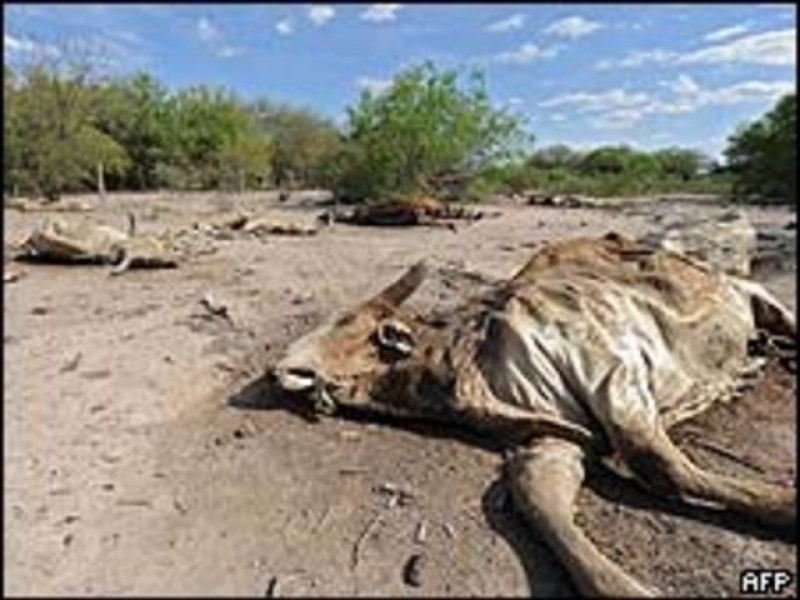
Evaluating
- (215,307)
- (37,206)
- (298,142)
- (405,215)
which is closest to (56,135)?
(37,206)

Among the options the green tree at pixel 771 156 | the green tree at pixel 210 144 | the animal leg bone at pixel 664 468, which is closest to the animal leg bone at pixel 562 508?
the animal leg bone at pixel 664 468

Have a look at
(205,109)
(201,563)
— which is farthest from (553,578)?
(205,109)

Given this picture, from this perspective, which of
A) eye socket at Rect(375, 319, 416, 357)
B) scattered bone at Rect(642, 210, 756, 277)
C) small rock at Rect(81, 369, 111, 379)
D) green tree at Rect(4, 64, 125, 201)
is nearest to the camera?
eye socket at Rect(375, 319, 416, 357)

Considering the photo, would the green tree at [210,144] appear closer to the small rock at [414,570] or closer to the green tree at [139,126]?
the green tree at [139,126]

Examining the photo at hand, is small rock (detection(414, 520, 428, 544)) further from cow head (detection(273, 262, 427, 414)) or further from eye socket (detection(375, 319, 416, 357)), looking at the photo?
eye socket (detection(375, 319, 416, 357))

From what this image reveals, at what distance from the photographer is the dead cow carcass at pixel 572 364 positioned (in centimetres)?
385

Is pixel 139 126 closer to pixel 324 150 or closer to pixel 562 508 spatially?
pixel 324 150

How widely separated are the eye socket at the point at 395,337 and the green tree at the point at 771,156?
1644 millimetres

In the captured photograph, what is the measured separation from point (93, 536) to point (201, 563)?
485mm

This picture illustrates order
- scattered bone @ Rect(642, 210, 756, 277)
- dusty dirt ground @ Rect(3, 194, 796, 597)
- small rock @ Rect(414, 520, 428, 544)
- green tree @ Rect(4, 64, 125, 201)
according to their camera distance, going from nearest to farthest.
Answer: dusty dirt ground @ Rect(3, 194, 796, 597), small rock @ Rect(414, 520, 428, 544), scattered bone @ Rect(642, 210, 756, 277), green tree @ Rect(4, 64, 125, 201)

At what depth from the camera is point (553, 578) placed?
127 inches

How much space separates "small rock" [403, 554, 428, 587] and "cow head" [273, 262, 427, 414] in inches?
47.2

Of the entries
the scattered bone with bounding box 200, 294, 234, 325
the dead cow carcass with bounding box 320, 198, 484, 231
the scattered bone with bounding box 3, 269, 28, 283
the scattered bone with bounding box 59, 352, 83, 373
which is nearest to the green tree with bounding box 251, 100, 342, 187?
the dead cow carcass with bounding box 320, 198, 484, 231

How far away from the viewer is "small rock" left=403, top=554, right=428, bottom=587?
10.8ft
